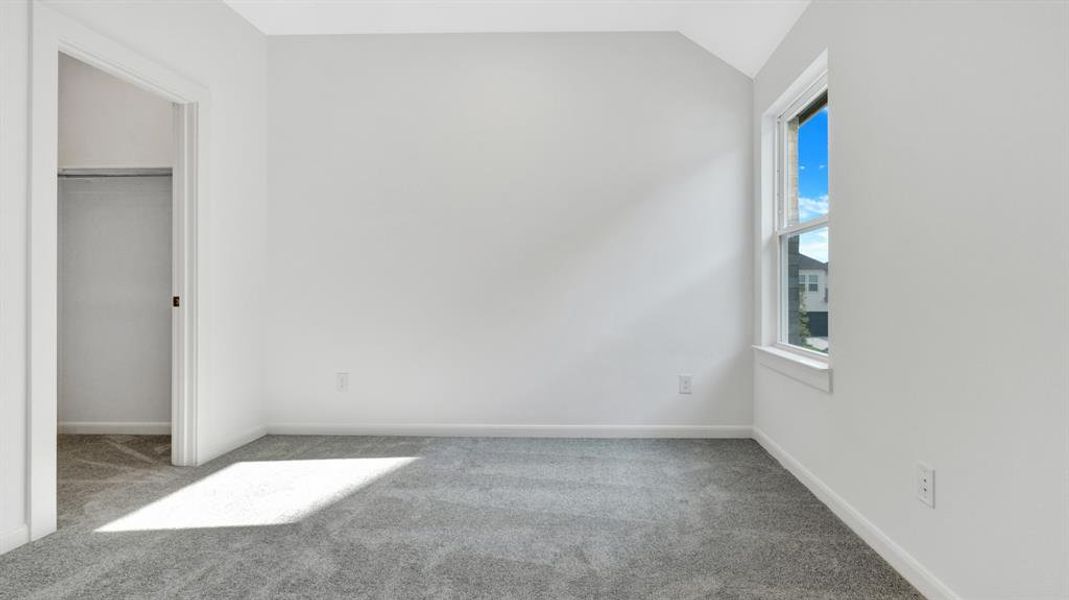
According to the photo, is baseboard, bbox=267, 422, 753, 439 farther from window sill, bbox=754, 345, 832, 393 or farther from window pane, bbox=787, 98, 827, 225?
window pane, bbox=787, 98, 827, 225

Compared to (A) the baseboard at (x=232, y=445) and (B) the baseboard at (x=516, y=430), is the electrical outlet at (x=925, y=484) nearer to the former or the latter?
(B) the baseboard at (x=516, y=430)

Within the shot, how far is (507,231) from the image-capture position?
11.8ft

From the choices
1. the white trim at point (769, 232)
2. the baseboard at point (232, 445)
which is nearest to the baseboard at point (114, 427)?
the baseboard at point (232, 445)

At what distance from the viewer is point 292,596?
1.70m

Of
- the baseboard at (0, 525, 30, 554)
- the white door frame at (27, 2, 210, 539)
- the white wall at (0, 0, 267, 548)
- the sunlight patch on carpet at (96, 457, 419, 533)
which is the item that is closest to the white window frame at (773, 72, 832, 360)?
the sunlight patch on carpet at (96, 457, 419, 533)

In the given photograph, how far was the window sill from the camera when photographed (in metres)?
2.45

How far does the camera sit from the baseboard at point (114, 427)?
357cm

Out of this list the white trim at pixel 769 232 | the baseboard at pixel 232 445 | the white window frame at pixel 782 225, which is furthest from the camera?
the white trim at pixel 769 232

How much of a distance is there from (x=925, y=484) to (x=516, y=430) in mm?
2338

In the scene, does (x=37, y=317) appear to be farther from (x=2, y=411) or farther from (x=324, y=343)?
(x=324, y=343)

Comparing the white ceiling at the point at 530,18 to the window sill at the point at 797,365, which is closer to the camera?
the window sill at the point at 797,365

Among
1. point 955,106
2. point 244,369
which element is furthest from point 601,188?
point 244,369

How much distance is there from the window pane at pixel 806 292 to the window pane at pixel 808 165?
0.14 meters

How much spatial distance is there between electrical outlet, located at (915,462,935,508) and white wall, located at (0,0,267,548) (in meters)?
3.23
